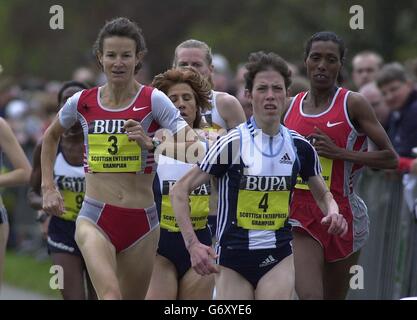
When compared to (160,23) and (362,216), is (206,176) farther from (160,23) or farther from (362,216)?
(160,23)

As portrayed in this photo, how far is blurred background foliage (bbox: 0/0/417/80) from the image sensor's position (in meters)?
21.6

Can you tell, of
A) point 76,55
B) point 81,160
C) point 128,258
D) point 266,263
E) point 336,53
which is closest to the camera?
point 266,263

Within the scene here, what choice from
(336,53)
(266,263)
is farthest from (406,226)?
(266,263)

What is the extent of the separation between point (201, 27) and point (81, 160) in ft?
62.6

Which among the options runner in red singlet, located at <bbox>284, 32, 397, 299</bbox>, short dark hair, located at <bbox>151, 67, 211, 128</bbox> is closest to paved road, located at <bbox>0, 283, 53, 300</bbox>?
short dark hair, located at <bbox>151, 67, 211, 128</bbox>

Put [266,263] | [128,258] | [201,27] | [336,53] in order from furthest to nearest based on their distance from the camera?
[201,27] → [336,53] → [128,258] → [266,263]

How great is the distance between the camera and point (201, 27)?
29188 mm

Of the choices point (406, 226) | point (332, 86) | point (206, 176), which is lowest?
point (406, 226)

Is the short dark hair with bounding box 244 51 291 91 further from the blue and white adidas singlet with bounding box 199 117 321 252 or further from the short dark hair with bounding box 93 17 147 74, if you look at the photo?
the short dark hair with bounding box 93 17 147 74

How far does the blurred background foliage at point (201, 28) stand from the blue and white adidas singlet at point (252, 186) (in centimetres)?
1320

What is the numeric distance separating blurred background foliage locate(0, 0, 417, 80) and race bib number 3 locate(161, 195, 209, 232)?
39.8ft

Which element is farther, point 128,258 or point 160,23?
point 160,23

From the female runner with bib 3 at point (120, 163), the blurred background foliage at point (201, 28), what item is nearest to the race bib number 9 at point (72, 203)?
the female runner with bib 3 at point (120, 163)

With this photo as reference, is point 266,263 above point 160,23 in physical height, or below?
below
